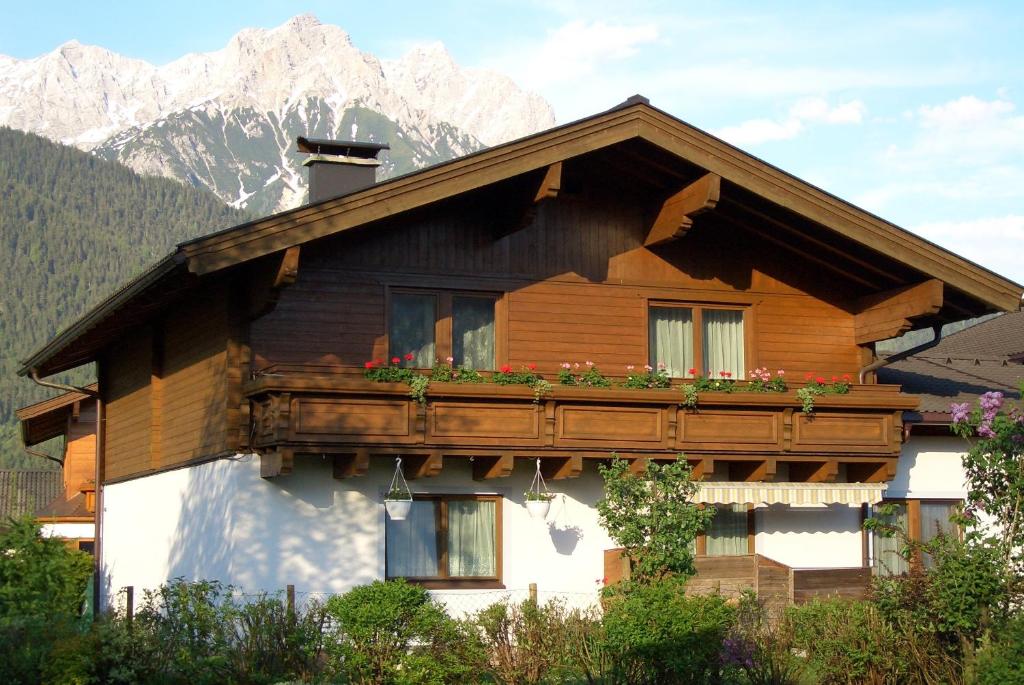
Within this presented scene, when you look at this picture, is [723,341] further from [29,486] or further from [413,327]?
[29,486]

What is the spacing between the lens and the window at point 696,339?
1973cm

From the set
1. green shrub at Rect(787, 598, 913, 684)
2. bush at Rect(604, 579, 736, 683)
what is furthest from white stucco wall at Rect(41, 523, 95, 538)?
green shrub at Rect(787, 598, 913, 684)

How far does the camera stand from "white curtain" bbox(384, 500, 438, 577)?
1797 centimetres

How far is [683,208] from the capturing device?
1900cm

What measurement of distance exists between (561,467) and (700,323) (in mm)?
3295

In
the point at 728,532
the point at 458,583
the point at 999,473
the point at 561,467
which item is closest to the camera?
the point at 999,473

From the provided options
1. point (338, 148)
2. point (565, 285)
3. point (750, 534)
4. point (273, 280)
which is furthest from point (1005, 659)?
point (338, 148)

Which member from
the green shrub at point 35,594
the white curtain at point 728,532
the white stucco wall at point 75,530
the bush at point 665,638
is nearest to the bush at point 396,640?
the bush at point 665,638

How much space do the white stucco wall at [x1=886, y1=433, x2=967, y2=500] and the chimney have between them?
339 inches

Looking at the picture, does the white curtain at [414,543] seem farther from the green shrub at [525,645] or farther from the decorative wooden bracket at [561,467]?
the green shrub at [525,645]

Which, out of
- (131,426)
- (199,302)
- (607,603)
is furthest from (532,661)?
(131,426)

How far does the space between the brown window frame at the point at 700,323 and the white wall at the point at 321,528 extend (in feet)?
7.72

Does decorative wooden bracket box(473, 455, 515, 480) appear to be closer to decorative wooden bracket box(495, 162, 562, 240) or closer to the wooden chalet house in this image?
the wooden chalet house

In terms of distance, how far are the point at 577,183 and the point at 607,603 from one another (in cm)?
625
